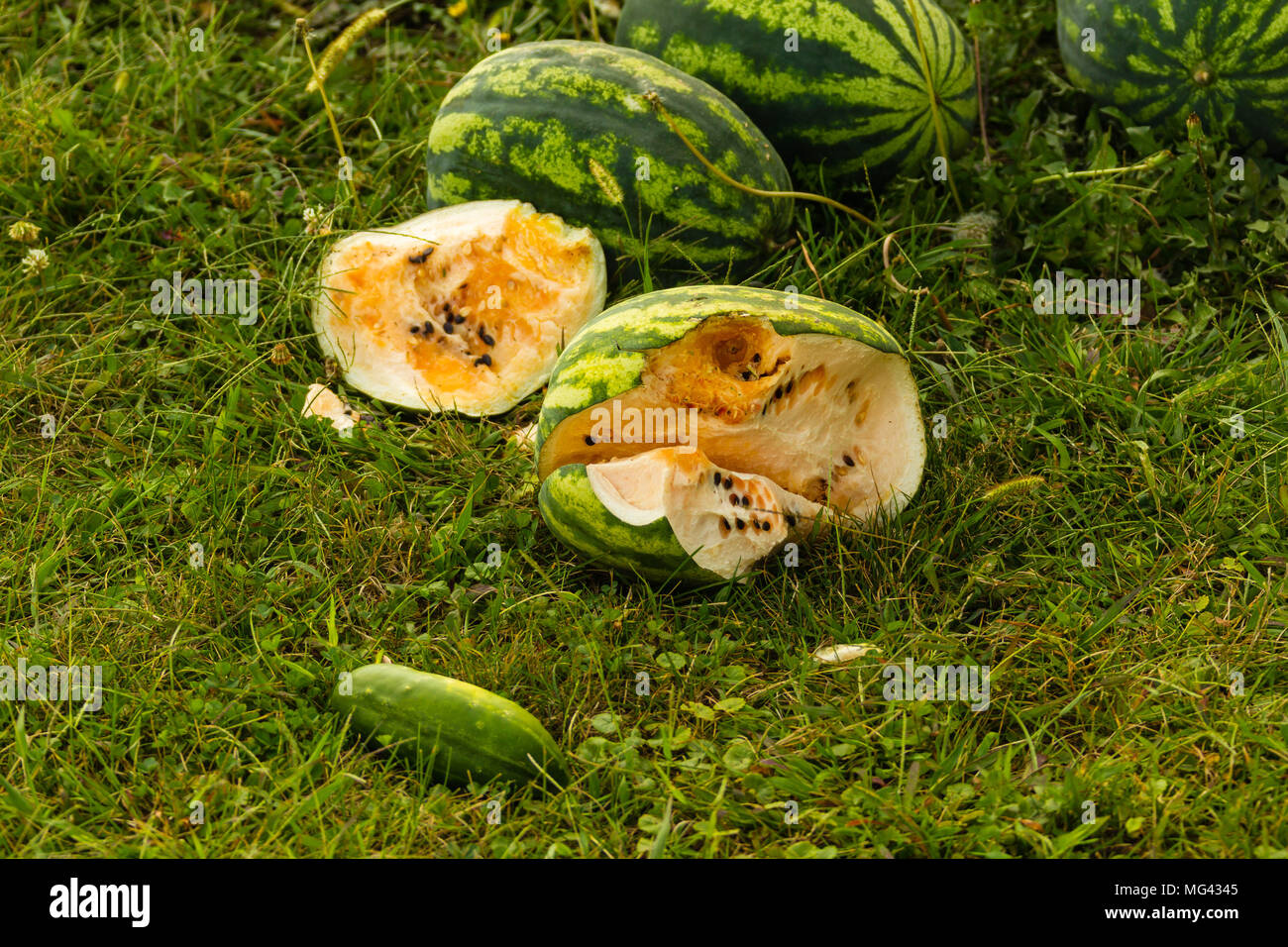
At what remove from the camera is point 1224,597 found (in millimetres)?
2643

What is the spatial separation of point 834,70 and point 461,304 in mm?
1197

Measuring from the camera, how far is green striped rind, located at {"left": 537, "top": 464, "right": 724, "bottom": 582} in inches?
101

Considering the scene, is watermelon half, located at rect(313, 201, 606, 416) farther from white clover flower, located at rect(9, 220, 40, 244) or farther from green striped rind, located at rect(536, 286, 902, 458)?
white clover flower, located at rect(9, 220, 40, 244)

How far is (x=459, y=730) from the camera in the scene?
226 centimetres

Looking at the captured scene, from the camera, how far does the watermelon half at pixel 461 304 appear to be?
3273 mm

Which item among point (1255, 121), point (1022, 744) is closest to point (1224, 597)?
point (1022, 744)

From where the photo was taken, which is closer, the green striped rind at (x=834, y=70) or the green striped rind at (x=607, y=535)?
the green striped rind at (x=607, y=535)

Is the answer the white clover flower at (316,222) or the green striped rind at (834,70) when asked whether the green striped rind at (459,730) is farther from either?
the green striped rind at (834,70)

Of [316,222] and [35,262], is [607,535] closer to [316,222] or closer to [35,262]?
[316,222]

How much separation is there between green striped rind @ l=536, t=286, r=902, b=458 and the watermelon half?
50cm

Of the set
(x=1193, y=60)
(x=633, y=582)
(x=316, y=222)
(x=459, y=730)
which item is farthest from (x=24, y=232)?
(x=1193, y=60)

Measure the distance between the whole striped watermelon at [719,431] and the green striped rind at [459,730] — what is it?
0.48 meters

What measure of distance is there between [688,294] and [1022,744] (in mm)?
1153

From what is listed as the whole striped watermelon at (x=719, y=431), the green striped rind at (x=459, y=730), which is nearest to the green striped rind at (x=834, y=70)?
the whole striped watermelon at (x=719, y=431)
